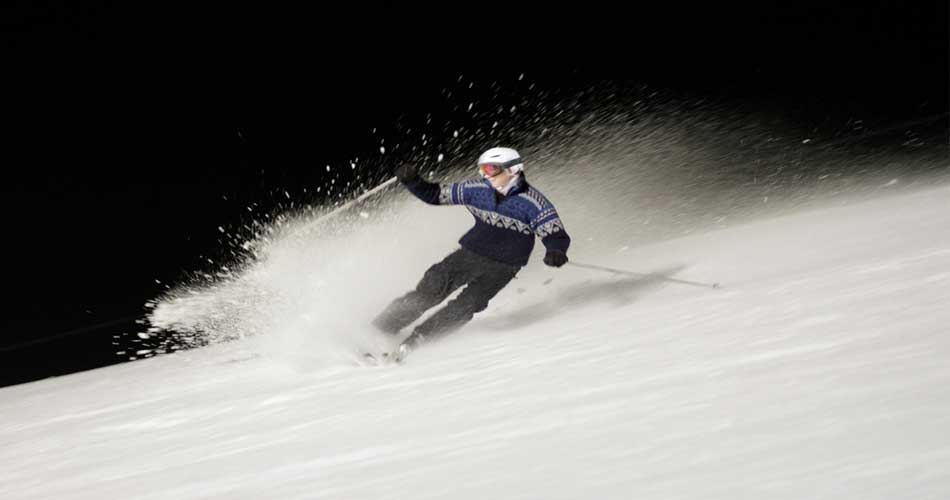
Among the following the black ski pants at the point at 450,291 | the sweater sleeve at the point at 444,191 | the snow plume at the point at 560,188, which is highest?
the sweater sleeve at the point at 444,191

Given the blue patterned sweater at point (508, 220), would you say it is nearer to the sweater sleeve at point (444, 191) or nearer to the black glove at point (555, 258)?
the sweater sleeve at point (444, 191)

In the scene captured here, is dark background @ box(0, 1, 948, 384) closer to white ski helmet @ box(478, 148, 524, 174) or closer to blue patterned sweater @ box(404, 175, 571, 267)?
blue patterned sweater @ box(404, 175, 571, 267)

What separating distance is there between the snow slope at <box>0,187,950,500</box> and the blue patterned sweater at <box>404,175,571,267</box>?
12.5 inches

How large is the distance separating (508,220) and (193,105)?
117 inches

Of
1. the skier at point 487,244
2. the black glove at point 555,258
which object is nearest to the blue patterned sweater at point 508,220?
the skier at point 487,244

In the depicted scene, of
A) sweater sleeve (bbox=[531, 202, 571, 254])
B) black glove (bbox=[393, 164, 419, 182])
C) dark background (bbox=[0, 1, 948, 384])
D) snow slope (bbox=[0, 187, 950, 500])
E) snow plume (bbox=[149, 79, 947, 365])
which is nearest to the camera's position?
snow slope (bbox=[0, 187, 950, 500])

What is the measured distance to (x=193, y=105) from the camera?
589cm

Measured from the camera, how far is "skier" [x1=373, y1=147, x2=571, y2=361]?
3.71 meters

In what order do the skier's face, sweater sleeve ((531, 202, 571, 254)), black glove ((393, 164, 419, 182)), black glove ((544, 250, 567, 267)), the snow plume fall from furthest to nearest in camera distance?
the snow plume < black glove ((393, 164, 419, 182)) < the skier's face < sweater sleeve ((531, 202, 571, 254)) < black glove ((544, 250, 567, 267))

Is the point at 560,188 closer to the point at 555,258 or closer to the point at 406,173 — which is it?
the point at 406,173

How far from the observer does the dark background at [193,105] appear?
571 cm

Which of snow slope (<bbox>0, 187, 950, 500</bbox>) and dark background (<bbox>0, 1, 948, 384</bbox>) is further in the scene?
dark background (<bbox>0, 1, 948, 384</bbox>)

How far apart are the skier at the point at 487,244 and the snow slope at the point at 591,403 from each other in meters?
0.17

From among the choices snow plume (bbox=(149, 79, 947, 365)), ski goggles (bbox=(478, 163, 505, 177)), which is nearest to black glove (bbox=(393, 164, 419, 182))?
ski goggles (bbox=(478, 163, 505, 177))
